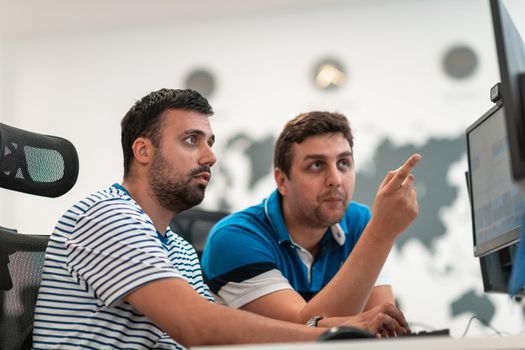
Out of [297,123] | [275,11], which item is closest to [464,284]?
[275,11]

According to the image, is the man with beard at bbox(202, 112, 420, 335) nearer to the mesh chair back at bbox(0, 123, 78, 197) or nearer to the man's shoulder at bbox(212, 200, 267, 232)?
the man's shoulder at bbox(212, 200, 267, 232)

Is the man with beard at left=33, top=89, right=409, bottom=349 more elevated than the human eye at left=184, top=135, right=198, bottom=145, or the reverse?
the human eye at left=184, top=135, right=198, bottom=145

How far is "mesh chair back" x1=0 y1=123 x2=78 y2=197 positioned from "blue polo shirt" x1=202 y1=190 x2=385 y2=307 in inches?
22.3

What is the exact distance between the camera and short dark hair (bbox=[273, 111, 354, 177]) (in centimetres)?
222

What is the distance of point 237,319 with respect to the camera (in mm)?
1229

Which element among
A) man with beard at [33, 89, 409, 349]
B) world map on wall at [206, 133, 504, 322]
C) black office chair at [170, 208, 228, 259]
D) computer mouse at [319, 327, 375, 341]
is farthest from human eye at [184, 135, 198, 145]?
world map on wall at [206, 133, 504, 322]

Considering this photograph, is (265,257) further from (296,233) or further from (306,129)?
(306,129)

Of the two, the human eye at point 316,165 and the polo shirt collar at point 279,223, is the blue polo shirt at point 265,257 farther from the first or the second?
the human eye at point 316,165

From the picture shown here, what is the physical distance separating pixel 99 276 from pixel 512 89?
0.76 metres

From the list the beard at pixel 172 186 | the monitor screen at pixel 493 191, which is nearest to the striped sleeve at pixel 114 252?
the beard at pixel 172 186

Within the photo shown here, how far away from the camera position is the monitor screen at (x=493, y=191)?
62.6 inches

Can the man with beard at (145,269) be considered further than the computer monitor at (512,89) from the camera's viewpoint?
Yes

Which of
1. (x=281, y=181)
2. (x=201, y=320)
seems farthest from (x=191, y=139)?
(x=281, y=181)

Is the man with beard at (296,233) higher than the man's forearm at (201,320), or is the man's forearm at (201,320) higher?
the man with beard at (296,233)
